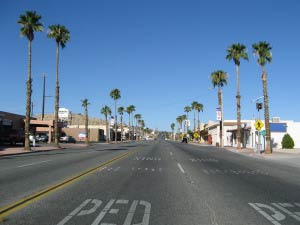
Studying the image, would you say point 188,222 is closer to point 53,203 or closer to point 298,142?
point 53,203

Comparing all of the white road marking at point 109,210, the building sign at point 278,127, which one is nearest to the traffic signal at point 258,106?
the building sign at point 278,127

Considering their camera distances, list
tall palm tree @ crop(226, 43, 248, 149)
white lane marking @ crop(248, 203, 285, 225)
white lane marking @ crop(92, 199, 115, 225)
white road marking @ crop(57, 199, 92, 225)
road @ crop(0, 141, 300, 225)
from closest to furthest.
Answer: white road marking @ crop(57, 199, 92, 225) < white lane marking @ crop(92, 199, 115, 225) < road @ crop(0, 141, 300, 225) < white lane marking @ crop(248, 203, 285, 225) < tall palm tree @ crop(226, 43, 248, 149)

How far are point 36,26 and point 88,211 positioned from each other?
4115cm

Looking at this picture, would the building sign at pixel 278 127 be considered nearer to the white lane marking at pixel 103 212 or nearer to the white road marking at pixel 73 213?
the white lane marking at pixel 103 212

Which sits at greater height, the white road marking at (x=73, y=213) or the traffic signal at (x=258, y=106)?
the traffic signal at (x=258, y=106)

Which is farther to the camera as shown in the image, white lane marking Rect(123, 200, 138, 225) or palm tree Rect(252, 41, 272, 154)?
palm tree Rect(252, 41, 272, 154)

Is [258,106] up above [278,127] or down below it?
above

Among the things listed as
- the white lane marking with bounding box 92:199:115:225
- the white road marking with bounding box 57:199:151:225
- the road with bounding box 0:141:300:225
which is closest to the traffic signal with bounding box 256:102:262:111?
the road with bounding box 0:141:300:225

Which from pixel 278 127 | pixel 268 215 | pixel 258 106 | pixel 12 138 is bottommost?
pixel 268 215

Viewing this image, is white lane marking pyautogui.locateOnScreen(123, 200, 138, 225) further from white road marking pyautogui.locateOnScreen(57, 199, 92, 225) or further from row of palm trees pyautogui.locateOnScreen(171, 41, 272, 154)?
row of palm trees pyautogui.locateOnScreen(171, 41, 272, 154)

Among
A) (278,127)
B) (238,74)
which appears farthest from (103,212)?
(278,127)

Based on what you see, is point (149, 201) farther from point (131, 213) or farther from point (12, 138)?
point (12, 138)

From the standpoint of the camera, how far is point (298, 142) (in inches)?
2601

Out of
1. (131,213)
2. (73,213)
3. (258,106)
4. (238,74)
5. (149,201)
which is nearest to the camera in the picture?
(73,213)
